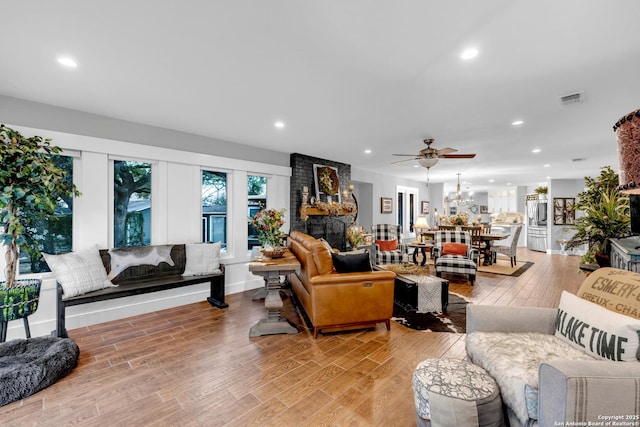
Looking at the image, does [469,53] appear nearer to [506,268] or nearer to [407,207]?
[506,268]

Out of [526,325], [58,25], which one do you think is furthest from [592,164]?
[58,25]

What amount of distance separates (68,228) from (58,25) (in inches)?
101

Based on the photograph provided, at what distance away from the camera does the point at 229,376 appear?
2.25 meters

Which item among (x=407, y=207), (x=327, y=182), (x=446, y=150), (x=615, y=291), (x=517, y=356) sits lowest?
(x=517, y=356)

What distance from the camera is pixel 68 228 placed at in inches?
133

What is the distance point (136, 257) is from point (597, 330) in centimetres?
441

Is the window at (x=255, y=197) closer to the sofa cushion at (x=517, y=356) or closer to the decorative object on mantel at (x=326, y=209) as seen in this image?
the decorative object on mantel at (x=326, y=209)

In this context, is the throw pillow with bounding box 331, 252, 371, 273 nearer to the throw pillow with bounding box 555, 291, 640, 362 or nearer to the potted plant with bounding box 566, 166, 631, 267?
the throw pillow with bounding box 555, 291, 640, 362

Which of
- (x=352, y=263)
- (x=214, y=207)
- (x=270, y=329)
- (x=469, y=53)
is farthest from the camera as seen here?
(x=214, y=207)

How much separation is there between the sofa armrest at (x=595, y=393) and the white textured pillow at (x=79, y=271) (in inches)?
155

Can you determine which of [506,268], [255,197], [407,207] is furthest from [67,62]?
[407,207]

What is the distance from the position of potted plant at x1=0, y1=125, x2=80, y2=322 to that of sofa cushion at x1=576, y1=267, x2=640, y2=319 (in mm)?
4416

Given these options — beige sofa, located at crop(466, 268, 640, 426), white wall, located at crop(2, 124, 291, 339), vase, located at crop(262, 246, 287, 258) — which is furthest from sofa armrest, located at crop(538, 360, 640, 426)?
white wall, located at crop(2, 124, 291, 339)

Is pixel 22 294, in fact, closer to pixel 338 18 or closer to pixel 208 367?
pixel 208 367
